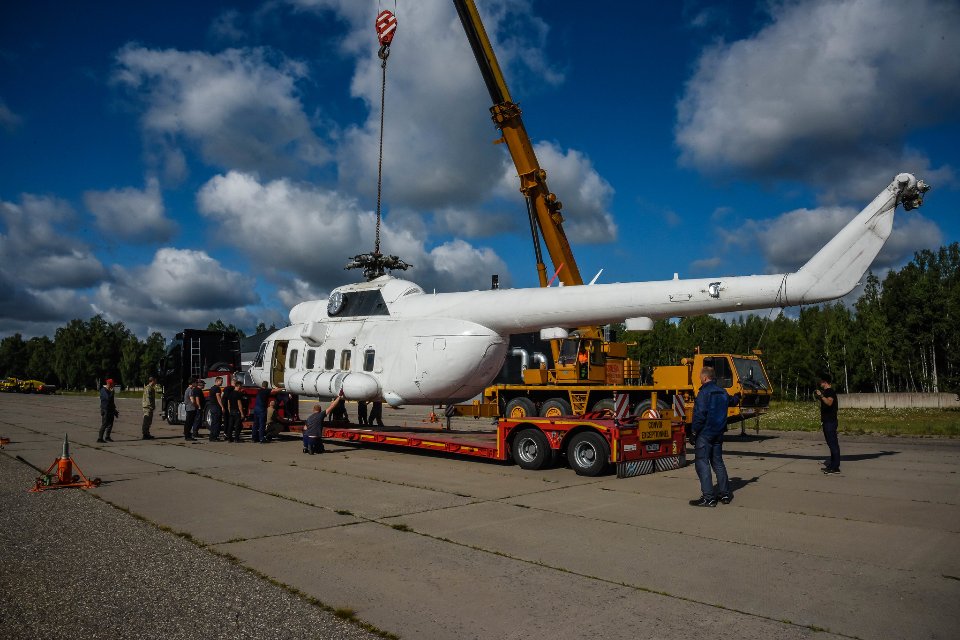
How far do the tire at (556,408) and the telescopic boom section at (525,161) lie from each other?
5.15 meters

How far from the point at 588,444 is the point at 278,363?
31.1 ft

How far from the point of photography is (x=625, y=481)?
34.4ft

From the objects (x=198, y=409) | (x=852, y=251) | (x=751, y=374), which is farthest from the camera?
(x=751, y=374)

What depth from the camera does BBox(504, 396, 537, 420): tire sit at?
18859 mm

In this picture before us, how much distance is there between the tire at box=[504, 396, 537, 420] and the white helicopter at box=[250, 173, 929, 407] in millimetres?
5512

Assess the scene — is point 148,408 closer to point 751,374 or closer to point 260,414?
point 260,414

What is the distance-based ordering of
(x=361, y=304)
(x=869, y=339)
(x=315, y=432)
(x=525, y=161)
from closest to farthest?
(x=315, y=432)
(x=361, y=304)
(x=525, y=161)
(x=869, y=339)

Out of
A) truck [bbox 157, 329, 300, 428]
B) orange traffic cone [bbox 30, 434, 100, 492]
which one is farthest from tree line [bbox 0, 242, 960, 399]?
orange traffic cone [bbox 30, 434, 100, 492]

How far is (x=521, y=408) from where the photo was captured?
62.4 feet

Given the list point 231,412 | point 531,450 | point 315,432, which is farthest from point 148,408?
point 531,450

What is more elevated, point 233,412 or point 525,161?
point 525,161

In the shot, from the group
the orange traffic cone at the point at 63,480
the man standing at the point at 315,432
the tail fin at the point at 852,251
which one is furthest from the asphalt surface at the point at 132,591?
the tail fin at the point at 852,251

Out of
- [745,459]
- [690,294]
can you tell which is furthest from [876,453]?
[690,294]

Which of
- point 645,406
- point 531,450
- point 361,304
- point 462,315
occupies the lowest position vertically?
point 531,450
